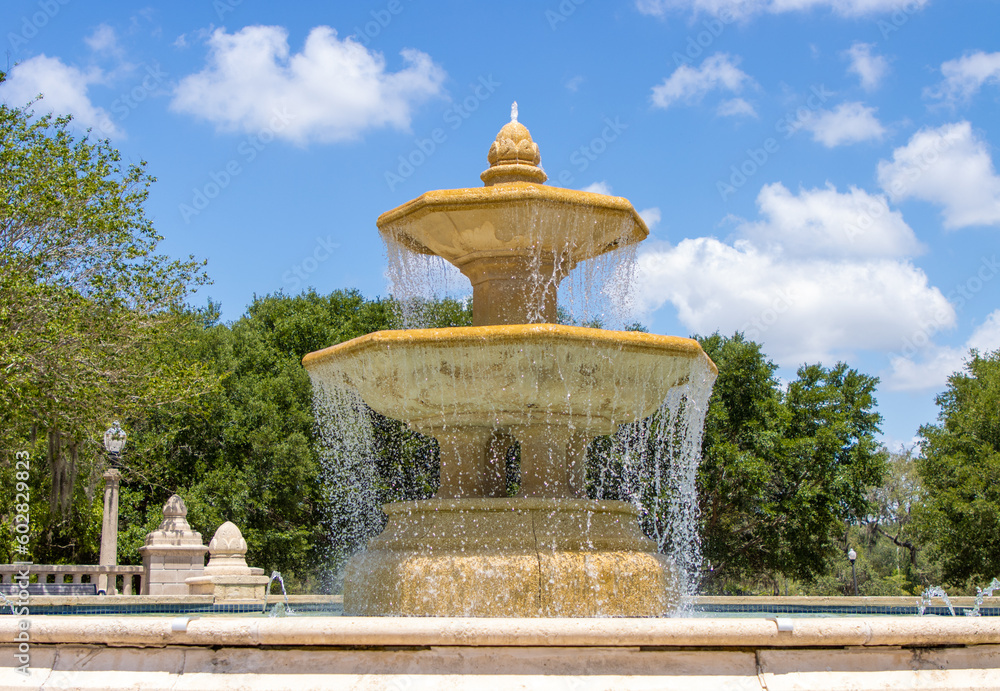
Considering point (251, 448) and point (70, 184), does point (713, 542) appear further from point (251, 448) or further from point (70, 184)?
point (70, 184)

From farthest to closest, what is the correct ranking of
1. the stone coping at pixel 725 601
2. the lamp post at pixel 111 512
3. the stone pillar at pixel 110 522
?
the stone pillar at pixel 110 522 < the lamp post at pixel 111 512 < the stone coping at pixel 725 601

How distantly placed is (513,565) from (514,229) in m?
2.93

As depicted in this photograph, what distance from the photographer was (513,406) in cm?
759

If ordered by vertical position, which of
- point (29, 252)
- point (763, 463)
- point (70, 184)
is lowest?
point (763, 463)

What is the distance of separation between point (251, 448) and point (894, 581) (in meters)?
35.4

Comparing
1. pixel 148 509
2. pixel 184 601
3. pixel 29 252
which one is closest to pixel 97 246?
pixel 29 252

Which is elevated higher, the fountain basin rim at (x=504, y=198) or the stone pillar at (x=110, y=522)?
the fountain basin rim at (x=504, y=198)

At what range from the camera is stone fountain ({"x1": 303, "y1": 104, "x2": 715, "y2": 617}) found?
691cm

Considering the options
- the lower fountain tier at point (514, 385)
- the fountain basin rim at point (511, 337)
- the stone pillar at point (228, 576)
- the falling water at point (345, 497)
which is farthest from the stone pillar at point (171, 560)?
the fountain basin rim at point (511, 337)

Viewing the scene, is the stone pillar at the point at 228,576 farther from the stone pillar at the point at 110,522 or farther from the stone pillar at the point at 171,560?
the stone pillar at the point at 110,522

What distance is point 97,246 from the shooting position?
17953 mm

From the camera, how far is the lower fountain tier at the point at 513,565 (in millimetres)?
6867

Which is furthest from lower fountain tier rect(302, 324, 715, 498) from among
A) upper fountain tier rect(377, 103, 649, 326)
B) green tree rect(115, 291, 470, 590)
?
green tree rect(115, 291, 470, 590)

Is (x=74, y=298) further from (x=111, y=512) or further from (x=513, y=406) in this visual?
(x=513, y=406)
